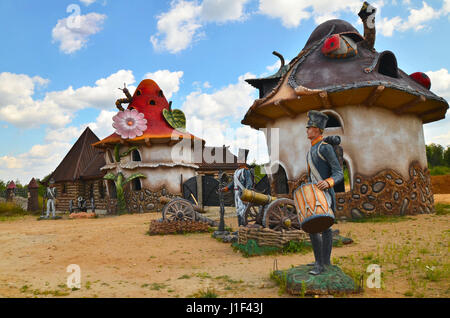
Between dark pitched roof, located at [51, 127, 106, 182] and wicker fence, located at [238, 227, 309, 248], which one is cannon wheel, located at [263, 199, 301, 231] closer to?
wicker fence, located at [238, 227, 309, 248]

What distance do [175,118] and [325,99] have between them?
10947mm

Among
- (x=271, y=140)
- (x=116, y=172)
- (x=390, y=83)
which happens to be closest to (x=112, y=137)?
(x=116, y=172)

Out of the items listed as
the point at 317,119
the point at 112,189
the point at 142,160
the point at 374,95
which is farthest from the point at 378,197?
the point at 112,189

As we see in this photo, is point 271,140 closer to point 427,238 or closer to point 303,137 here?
point 303,137

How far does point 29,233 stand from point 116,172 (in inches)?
299

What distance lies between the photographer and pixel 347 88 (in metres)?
9.12

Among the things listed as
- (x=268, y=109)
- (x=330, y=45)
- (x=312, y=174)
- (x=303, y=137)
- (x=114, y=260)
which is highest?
(x=330, y=45)

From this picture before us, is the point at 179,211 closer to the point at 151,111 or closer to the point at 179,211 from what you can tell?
the point at 179,211

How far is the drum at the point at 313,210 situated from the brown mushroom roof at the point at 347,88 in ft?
22.0

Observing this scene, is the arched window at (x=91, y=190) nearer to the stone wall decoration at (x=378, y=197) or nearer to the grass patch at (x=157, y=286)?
the stone wall decoration at (x=378, y=197)

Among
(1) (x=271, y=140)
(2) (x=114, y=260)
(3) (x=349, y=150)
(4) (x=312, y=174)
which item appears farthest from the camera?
(1) (x=271, y=140)

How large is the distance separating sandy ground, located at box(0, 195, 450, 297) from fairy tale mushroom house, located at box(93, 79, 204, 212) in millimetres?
7724

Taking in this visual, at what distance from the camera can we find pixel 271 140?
11734 millimetres
